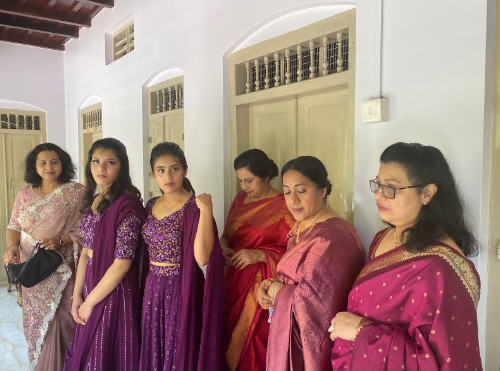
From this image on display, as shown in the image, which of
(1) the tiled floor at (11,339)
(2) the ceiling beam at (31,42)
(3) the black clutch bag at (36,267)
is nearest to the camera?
(3) the black clutch bag at (36,267)

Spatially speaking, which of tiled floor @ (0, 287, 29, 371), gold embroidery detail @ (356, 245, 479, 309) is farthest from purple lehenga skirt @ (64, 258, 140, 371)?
gold embroidery detail @ (356, 245, 479, 309)

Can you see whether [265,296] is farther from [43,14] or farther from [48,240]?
[43,14]

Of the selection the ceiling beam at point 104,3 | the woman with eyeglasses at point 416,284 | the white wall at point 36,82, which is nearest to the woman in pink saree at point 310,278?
the woman with eyeglasses at point 416,284

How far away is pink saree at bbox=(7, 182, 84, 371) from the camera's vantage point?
98.0 inches

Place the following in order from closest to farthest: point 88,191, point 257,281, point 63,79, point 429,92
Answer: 1. point 429,92
2. point 257,281
3. point 88,191
4. point 63,79

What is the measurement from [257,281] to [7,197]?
4.86 metres

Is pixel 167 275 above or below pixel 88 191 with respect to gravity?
below

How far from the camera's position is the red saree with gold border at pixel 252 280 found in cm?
193

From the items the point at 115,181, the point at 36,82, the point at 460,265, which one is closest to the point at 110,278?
the point at 115,181

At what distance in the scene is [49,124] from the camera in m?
5.65

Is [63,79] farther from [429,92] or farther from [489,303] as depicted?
[489,303]

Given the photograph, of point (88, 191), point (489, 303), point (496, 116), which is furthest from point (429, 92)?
point (88, 191)

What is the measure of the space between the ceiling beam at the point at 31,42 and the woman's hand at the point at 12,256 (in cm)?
375

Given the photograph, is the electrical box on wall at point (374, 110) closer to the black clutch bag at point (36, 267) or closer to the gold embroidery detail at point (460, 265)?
the gold embroidery detail at point (460, 265)
